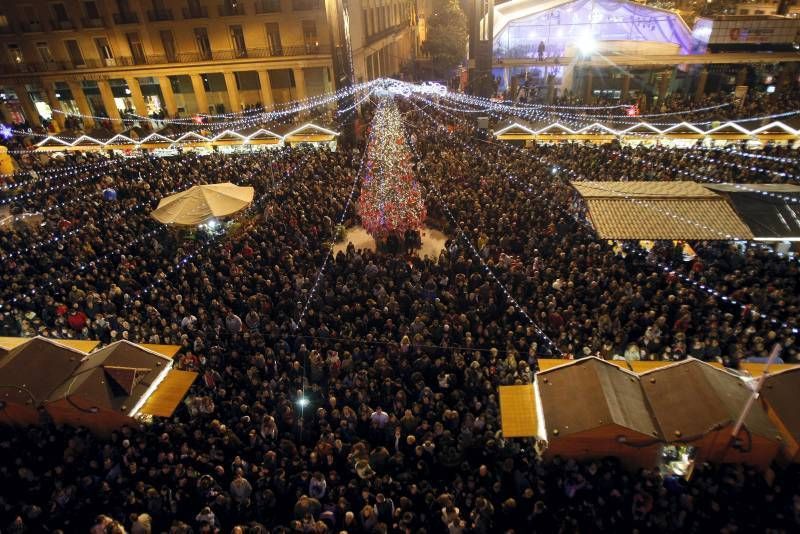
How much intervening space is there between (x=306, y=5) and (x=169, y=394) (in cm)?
2413

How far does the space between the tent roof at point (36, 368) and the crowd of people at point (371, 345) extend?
614 mm

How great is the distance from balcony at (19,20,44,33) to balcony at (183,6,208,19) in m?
8.47

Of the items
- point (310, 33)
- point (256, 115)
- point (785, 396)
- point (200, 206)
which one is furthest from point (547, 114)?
point (785, 396)

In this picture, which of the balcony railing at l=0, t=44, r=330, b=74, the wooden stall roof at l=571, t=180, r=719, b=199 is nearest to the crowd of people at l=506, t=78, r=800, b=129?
the wooden stall roof at l=571, t=180, r=719, b=199

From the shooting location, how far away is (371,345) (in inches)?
313

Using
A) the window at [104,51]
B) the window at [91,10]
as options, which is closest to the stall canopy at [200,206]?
the window at [104,51]

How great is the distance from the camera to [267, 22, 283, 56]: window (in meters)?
25.3

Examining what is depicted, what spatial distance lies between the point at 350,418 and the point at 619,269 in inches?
241

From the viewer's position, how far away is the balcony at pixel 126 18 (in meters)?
25.5

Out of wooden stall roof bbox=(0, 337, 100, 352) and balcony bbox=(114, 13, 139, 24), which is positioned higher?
balcony bbox=(114, 13, 139, 24)

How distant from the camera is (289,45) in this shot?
25609 millimetres

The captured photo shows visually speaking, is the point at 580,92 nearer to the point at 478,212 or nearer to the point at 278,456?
the point at 478,212

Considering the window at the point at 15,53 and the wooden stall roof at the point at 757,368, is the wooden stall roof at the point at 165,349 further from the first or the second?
the window at the point at 15,53

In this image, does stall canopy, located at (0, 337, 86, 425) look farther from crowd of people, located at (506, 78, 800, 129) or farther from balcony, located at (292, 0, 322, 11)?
balcony, located at (292, 0, 322, 11)
